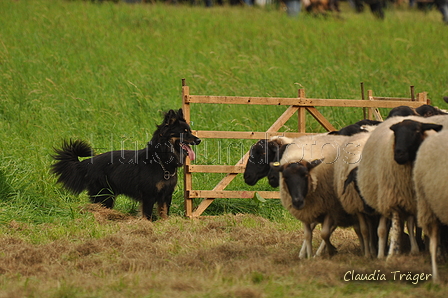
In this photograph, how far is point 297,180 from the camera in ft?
21.8

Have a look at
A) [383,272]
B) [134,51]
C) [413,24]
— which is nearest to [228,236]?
[383,272]

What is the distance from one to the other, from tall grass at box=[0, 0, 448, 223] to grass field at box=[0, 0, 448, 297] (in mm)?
45

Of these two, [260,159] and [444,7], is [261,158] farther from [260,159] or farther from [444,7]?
[444,7]

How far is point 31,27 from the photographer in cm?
1866

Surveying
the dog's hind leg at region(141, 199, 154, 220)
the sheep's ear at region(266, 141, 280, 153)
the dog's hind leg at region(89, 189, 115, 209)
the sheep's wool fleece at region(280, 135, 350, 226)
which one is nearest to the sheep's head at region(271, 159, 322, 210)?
the sheep's wool fleece at region(280, 135, 350, 226)

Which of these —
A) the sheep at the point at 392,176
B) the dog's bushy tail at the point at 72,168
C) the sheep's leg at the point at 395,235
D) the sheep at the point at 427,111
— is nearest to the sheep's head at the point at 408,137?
the sheep at the point at 392,176

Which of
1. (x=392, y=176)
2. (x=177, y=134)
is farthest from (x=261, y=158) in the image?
(x=392, y=176)

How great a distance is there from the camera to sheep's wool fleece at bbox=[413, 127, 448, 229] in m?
5.55

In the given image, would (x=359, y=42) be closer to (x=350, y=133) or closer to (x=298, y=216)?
(x=350, y=133)

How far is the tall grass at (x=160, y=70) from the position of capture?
36.1 feet

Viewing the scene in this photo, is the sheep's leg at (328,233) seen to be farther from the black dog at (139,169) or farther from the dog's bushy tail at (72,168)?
the dog's bushy tail at (72,168)

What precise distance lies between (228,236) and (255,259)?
5.02 feet

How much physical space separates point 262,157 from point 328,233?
1.97 meters

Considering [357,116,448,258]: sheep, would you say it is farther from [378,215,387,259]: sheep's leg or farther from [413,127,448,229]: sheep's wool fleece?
[413,127,448,229]: sheep's wool fleece
